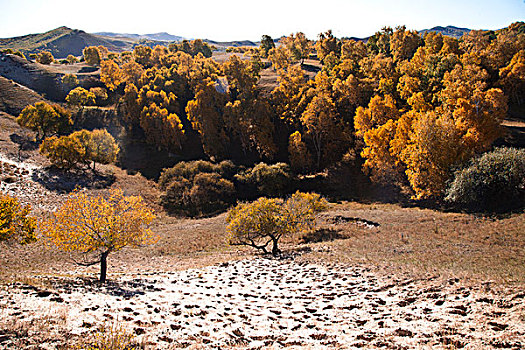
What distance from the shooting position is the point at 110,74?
103625 millimetres

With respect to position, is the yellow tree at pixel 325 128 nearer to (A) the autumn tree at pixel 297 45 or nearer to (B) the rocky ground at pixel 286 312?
(B) the rocky ground at pixel 286 312

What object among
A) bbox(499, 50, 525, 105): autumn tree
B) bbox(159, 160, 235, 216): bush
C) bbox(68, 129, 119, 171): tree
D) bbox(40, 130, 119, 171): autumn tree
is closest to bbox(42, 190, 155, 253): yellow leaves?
bbox(159, 160, 235, 216): bush

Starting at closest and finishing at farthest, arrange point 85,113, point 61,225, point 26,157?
point 61,225, point 26,157, point 85,113

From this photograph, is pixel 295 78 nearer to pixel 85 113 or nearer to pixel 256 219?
pixel 256 219

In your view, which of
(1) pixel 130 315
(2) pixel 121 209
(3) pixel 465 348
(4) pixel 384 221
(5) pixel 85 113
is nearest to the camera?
(3) pixel 465 348

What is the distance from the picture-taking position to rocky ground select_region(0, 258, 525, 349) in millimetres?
10508

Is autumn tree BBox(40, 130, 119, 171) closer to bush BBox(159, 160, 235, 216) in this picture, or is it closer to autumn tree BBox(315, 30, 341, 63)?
bush BBox(159, 160, 235, 216)

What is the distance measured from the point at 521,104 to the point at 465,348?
8061cm

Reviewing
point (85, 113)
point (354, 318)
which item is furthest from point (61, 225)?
point (85, 113)

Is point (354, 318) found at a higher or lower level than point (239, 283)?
higher

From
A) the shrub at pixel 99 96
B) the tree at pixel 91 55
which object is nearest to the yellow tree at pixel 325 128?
the shrub at pixel 99 96

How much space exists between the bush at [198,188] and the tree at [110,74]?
61336 mm

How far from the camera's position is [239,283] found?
21.2 metres

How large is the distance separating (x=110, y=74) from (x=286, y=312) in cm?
11602
